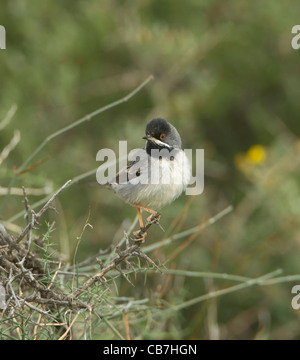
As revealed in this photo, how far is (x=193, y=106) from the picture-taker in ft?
23.8

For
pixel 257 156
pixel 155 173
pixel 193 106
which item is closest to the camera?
pixel 155 173

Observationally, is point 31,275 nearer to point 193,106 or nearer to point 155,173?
point 155,173

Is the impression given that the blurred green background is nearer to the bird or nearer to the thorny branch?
the bird

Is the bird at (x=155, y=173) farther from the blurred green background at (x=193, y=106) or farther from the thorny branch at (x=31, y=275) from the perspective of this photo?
the blurred green background at (x=193, y=106)

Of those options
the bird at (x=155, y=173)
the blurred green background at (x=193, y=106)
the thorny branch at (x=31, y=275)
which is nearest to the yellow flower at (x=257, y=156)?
the blurred green background at (x=193, y=106)

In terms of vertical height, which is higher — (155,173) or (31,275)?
(155,173)

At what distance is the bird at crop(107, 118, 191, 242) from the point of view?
3.39 metres

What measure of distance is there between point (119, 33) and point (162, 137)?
3832 mm

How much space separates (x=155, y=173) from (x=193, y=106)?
3981 millimetres

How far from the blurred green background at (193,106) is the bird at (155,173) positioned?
8.67 feet

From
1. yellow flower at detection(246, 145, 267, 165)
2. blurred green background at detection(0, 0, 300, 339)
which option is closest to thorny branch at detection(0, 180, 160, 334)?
blurred green background at detection(0, 0, 300, 339)

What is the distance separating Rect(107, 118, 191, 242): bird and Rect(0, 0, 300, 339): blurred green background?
2.64m

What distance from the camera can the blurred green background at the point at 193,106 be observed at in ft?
21.4

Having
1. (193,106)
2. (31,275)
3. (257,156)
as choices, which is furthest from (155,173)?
(193,106)
